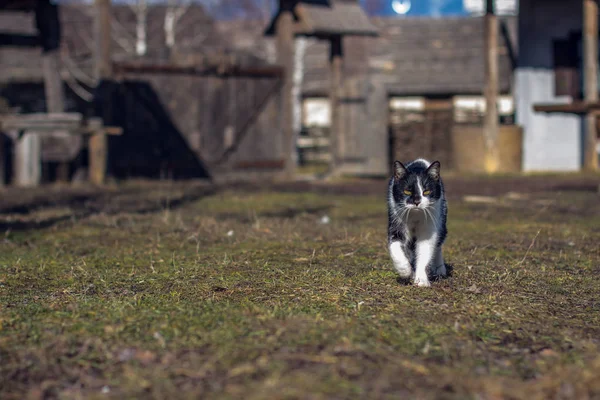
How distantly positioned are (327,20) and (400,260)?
1177cm

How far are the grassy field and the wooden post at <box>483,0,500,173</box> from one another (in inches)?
401

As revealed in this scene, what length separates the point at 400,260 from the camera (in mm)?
5047

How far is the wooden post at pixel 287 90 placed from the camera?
16.3 metres

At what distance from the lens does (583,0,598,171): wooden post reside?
1756cm

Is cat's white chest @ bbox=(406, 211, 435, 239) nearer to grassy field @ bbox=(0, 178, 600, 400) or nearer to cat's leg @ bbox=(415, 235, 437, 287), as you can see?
cat's leg @ bbox=(415, 235, 437, 287)

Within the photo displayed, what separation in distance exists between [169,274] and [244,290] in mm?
801

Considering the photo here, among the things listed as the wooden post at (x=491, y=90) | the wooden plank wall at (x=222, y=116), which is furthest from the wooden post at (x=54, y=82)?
the wooden post at (x=491, y=90)

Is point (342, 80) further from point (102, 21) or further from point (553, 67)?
point (553, 67)

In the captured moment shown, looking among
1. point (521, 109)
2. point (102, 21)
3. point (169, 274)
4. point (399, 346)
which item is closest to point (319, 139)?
point (521, 109)

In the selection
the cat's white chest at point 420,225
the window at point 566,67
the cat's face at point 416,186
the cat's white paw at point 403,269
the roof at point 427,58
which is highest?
the roof at point 427,58

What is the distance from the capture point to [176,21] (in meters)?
35.1

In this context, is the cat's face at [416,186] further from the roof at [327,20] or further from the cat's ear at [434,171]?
the roof at [327,20]

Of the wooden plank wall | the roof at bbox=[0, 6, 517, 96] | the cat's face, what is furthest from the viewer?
the roof at bbox=[0, 6, 517, 96]

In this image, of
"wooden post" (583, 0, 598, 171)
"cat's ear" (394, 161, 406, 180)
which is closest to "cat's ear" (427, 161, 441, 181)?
"cat's ear" (394, 161, 406, 180)
